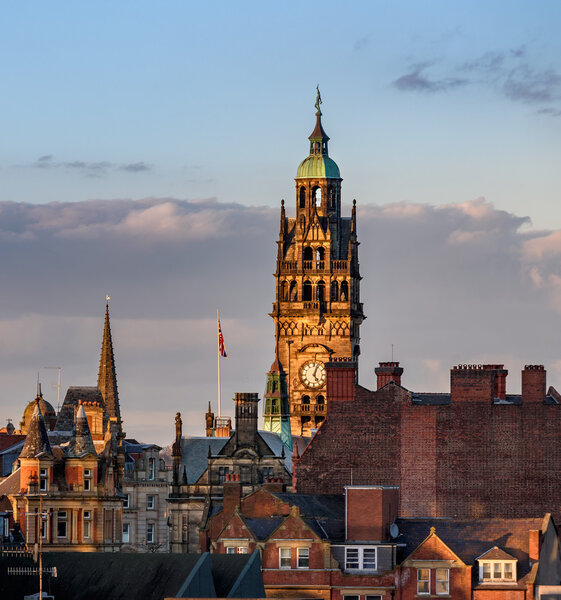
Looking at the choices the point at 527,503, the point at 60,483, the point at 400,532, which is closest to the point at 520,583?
the point at 400,532

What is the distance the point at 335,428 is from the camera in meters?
156

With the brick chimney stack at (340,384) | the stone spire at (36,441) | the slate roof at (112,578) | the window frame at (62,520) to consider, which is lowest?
the slate roof at (112,578)

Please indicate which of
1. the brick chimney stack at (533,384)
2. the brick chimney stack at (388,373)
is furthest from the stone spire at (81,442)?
the brick chimney stack at (533,384)

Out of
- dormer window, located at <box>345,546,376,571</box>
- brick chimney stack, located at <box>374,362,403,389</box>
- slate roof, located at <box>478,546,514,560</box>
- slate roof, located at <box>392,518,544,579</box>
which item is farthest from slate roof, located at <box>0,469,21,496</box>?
slate roof, located at <box>478,546,514,560</box>

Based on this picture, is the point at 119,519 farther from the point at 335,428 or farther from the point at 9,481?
the point at 335,428

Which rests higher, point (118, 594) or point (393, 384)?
point (393, 384)

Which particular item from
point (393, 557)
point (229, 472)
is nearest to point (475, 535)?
point (393, 557)

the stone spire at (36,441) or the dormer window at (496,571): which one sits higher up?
the stone spire at (36,441)

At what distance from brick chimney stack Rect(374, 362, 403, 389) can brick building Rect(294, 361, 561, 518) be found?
658 cm

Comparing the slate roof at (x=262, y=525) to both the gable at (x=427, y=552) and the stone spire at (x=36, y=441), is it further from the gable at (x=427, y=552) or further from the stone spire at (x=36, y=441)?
the stone spire at (x=36, y=441)

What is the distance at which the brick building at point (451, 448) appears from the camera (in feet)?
504

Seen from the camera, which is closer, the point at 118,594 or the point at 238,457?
the point at 118,594

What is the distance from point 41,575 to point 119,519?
58663mm

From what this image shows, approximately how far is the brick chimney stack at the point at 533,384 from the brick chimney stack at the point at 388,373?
10249 millimetres
